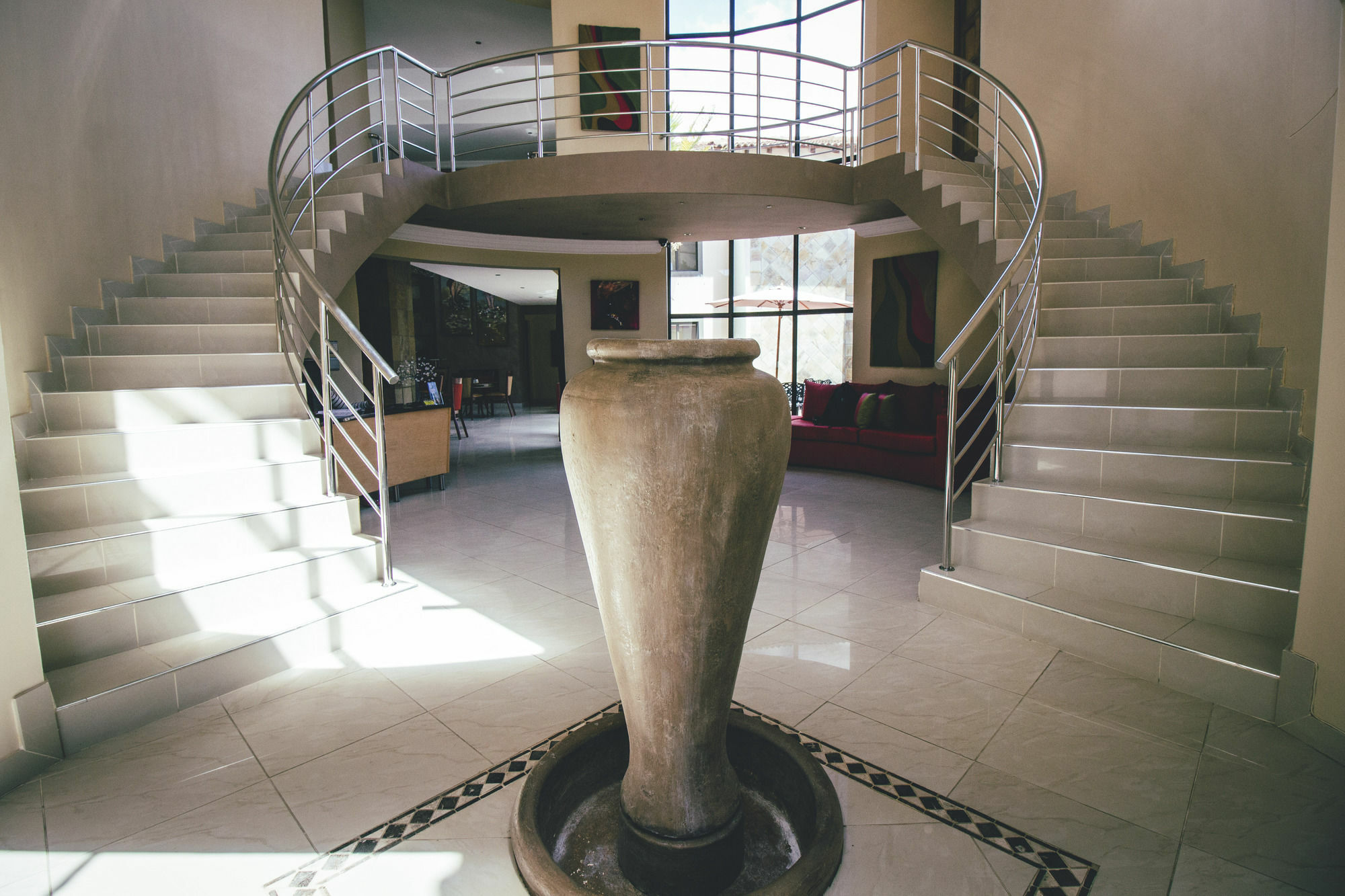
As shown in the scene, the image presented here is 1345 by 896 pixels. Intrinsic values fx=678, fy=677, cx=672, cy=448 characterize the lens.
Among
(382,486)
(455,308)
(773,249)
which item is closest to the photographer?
(382,486)

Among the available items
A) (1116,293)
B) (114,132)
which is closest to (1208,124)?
(1116,293)

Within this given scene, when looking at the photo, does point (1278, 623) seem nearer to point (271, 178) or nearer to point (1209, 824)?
point (1209, 824)

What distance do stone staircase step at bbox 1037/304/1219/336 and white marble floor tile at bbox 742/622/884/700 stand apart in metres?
2.58

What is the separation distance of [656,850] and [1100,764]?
1383 millimetres

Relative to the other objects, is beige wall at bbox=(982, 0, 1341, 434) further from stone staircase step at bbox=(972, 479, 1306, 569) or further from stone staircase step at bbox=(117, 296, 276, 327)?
stone staircase step at bbox=(117, 296, 276, 327)

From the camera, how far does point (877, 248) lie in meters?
8.41

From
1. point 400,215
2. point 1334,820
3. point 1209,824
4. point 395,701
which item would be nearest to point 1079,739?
point 1209,824

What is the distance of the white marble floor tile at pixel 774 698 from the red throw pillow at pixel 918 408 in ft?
15.1

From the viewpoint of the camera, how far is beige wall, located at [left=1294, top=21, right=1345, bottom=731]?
1.91 m

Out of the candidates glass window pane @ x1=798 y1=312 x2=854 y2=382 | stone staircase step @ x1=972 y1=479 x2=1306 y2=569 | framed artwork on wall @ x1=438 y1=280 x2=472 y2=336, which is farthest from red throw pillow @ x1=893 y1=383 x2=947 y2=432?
framed artwork on wall @ x1=438 y1=280 x2=472 y2=336

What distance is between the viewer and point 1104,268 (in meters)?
4.79

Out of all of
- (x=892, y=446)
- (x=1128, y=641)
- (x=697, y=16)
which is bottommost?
(x=1128, y=641)

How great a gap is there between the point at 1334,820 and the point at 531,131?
13062 millimetres

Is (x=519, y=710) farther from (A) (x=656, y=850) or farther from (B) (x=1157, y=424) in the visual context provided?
(B) (x=1157, y=424)
